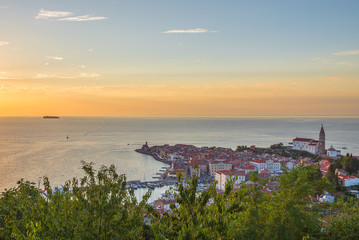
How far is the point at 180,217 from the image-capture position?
3.41 m

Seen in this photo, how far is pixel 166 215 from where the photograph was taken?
150 inches

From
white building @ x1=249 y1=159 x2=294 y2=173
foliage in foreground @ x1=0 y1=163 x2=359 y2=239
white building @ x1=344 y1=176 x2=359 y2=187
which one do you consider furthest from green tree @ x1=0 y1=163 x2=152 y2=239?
white building @ x1=249 y1=159 x2=294 y2=173

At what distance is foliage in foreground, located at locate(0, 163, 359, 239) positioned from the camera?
3097 millimetres

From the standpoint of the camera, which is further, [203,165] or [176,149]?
[176,149]

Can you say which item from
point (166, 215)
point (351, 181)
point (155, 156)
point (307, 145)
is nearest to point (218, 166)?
point (155, 156)

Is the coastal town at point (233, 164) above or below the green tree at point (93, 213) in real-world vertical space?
below

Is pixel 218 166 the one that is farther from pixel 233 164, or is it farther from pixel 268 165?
pixel 268 165

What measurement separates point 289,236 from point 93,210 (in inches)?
105

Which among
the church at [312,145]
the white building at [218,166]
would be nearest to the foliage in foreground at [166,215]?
the white building at [218,166]

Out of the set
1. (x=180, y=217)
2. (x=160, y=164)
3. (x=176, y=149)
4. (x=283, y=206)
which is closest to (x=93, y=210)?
(x=180, y=217)

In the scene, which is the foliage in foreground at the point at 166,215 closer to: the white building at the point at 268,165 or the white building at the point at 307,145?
the white building at the point at 268,165

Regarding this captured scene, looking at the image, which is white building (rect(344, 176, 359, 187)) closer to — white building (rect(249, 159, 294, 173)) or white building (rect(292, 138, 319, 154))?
white building (rect(249, 159, 294, 173))

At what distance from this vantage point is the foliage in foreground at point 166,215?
122 inches

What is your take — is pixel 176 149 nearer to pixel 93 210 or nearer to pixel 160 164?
pixel 160 164
